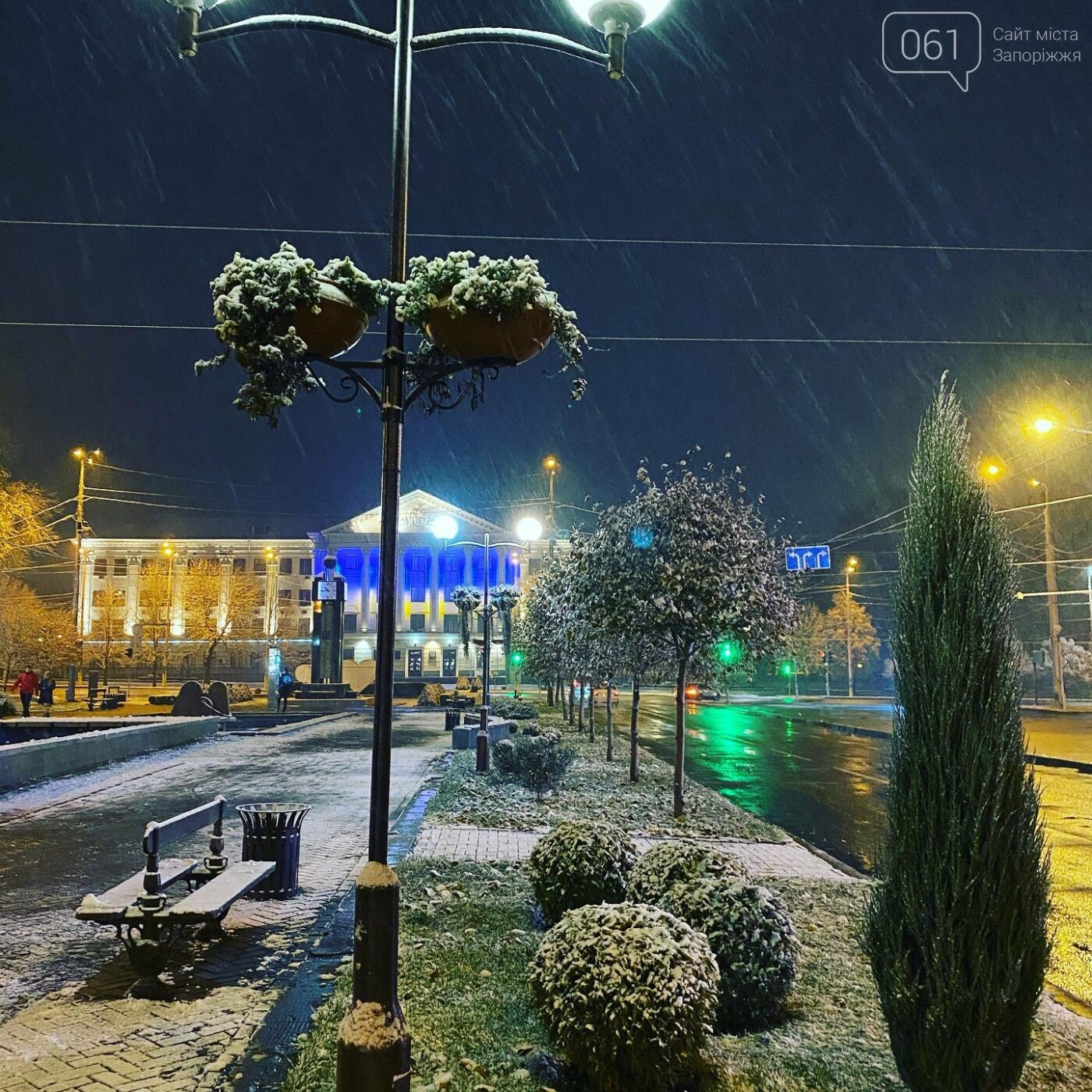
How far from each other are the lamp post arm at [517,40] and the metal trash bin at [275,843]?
6.22 metres

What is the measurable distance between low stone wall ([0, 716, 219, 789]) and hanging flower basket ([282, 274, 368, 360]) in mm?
12758

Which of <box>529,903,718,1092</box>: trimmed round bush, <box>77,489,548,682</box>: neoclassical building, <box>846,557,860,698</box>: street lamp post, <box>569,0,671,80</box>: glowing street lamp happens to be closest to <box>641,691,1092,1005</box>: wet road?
<box>529,903,718,1092</box>: trimmed round bush

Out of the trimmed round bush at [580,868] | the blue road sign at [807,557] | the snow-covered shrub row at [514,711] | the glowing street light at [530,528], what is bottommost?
the snow-covered shrub row at [514,711]

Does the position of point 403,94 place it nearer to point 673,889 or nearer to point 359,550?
point 673,889

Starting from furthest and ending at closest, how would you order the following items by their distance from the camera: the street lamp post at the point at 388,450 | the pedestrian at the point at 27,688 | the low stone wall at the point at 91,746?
the pedestrian at the point at 27,688 → the low stone wall at the point at 91,746 → the street lamp post at the point at 388,450

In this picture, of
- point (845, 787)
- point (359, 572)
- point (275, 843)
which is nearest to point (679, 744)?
point (275, 843)

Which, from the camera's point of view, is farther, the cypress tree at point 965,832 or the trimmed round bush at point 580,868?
the trimmed round bush at point 580,868

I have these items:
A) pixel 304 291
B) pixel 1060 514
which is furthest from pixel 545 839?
pixel 1060 514

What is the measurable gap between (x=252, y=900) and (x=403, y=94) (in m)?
6.50

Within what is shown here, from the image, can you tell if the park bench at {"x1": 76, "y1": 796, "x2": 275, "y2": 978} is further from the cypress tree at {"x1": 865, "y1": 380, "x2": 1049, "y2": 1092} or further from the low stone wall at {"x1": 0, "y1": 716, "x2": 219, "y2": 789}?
the low stone wall at {"x1": 0, "y1": 716, "x2": 219, "y2": 789}

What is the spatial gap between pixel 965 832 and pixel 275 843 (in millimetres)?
6111

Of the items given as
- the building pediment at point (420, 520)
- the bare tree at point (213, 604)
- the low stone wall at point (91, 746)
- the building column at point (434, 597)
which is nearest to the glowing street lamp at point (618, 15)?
the low stone wall at point (91, 746)

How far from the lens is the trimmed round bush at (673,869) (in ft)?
17.7

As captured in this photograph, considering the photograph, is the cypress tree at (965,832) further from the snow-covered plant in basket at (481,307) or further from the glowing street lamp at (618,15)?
the glowing street lamp at (618,15)
